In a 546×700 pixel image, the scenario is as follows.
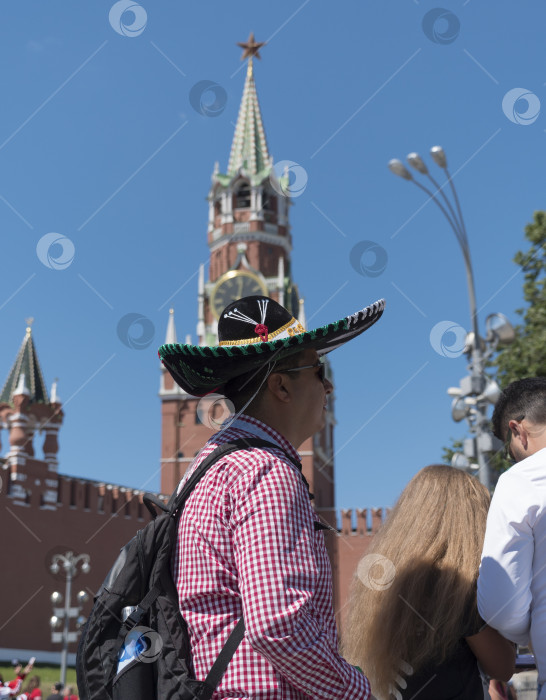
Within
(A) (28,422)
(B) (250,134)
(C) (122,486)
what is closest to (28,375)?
(A) (28,422)

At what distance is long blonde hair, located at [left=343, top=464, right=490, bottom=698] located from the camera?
2393mm

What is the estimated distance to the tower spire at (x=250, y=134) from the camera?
37.3 metres

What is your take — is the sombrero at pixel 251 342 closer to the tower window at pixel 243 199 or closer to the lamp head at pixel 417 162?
the lamp head at pixel 417 162

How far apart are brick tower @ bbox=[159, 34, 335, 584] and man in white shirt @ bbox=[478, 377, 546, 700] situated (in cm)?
3036

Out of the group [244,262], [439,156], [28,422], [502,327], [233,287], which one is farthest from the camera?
[244,262]

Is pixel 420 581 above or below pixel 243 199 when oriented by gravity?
below

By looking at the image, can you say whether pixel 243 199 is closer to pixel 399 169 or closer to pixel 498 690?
pixel 399 169

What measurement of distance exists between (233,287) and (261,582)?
3379 cm

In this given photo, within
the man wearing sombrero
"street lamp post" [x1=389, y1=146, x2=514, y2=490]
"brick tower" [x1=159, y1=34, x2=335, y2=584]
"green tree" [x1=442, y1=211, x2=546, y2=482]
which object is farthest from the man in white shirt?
"brick tower" [x1=159, y1=34, x2=335, y2=584]

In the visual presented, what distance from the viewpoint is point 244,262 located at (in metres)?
35.7

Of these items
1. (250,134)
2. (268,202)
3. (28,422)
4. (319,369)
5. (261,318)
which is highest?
(250,134)

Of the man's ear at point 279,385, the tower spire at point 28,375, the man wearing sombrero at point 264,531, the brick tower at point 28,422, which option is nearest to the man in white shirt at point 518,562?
the man wearing sombrero at point 264,531

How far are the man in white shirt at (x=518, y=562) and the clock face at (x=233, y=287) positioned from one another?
32.8m

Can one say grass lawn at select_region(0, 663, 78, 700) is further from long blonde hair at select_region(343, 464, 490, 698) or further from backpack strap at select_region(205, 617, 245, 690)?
backpack strap at select_region(205, 617, 245, 690)
